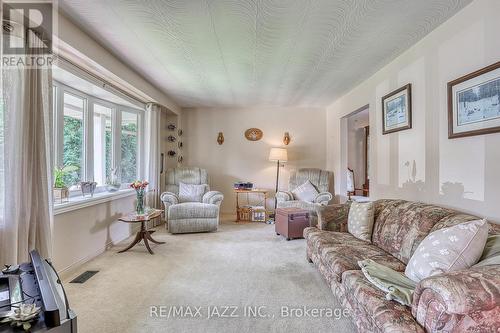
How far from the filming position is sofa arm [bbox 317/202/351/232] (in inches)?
113

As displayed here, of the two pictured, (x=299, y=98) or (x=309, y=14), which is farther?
(x=299, y=98)

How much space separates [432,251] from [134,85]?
3.68 m

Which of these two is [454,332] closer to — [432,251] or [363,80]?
[432,251]

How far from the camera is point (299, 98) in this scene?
4.93m

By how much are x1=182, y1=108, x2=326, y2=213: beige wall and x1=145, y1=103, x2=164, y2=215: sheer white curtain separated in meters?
1.14

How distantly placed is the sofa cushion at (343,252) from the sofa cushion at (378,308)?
0.72 feet

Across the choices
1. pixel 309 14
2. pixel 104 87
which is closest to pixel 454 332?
pixel 309 14

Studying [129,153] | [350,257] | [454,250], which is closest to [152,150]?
[129,153]

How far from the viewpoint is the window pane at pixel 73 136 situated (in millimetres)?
3085

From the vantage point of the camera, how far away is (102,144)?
3830 mm

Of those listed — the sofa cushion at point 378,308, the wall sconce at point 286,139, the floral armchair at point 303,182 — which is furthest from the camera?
the wall sconce at point 286,139

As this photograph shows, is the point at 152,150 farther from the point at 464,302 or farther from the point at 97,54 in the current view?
the point at 464,302

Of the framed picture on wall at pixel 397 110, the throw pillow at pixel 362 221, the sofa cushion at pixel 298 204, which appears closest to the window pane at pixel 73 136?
the sofa cushion at pixel 298 204

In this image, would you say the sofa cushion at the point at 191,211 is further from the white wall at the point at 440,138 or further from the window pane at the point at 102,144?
the white wall at the point at 440,138
